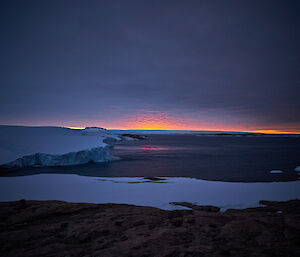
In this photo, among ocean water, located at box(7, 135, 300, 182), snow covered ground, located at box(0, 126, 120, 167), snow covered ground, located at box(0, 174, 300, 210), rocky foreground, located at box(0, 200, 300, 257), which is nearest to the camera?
rocky foreground, located at box(0, 200, 300, 257)

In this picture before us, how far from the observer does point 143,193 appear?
7535mm

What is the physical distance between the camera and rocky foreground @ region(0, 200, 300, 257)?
2881 mm

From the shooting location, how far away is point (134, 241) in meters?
3.22

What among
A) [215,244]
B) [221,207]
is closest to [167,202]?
[221,207]

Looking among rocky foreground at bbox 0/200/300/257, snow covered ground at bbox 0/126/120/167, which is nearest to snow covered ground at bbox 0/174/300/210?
rocky foreground at bbox 0/200/300/257

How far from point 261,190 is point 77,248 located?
331 inches

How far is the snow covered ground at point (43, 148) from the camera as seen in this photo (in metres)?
15.8

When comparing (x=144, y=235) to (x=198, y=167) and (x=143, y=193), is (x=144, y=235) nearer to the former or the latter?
(x=143, y=193)

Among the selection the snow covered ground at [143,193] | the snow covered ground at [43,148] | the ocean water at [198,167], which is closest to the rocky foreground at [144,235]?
the snow covered ground at [143,193]

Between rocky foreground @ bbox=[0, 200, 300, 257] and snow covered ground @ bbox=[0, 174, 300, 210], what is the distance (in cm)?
186

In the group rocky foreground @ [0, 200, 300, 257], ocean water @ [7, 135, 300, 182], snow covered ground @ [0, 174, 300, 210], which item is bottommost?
ocean water @ [7, 135, 300, 182]

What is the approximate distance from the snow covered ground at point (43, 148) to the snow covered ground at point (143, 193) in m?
7.13

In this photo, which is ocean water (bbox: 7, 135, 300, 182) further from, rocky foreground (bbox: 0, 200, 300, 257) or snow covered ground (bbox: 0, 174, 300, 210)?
rocky foreground (bbox: 0, 200, 300, 257)

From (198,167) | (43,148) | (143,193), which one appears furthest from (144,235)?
(43,148)
